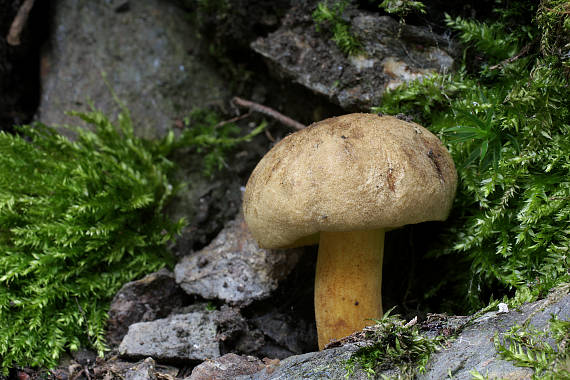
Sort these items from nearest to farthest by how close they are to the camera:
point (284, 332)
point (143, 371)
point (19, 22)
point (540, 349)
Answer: point (540, 349), point (143, 371), point (284, 332), point (19, 22)

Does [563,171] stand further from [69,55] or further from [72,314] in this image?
[69,55]

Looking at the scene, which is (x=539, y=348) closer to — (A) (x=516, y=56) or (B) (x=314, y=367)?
(B) (x=314, y=367)

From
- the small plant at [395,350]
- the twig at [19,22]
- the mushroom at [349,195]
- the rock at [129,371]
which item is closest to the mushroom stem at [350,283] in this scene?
the mushroom at [349,195]

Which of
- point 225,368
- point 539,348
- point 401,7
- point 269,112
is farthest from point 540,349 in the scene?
point 269,112

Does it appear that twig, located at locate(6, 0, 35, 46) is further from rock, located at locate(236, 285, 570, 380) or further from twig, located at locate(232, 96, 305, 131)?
rock, located at locate(236, 285, 570, 380)

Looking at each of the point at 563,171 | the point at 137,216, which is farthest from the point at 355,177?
the point at 137,216

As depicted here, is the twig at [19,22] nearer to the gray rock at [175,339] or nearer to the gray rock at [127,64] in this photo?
the gray rock at [127,64]
